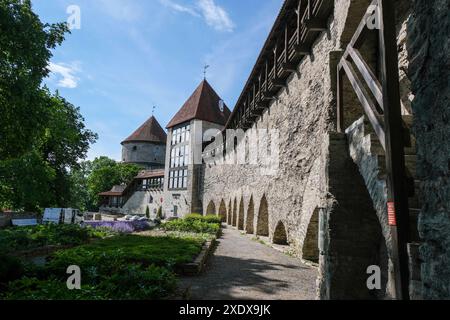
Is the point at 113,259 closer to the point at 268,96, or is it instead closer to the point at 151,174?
the point at 268,96

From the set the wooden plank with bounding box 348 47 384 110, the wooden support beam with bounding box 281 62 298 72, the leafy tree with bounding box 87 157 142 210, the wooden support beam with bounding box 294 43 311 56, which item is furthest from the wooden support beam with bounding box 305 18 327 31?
the leafy tree with bounding box 87 157 142 210

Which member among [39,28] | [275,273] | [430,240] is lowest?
[275,273]

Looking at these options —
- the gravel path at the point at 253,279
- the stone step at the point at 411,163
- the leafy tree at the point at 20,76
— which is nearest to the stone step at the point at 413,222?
the stone step at the point at 411,163

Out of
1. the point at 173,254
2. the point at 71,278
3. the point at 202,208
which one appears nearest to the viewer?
the point at 71,278

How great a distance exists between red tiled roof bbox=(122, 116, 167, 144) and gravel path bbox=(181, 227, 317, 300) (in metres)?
48.4

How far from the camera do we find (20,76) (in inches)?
402

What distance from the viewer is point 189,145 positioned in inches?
1447

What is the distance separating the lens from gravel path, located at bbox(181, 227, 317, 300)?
5.70m

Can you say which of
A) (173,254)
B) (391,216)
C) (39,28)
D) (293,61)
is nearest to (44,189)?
(39,28)

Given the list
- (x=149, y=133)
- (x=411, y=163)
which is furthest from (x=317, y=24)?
(x=149, y=133)

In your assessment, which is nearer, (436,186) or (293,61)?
(436,186)

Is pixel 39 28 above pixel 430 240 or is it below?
above

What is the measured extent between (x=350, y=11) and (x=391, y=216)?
236 inches
